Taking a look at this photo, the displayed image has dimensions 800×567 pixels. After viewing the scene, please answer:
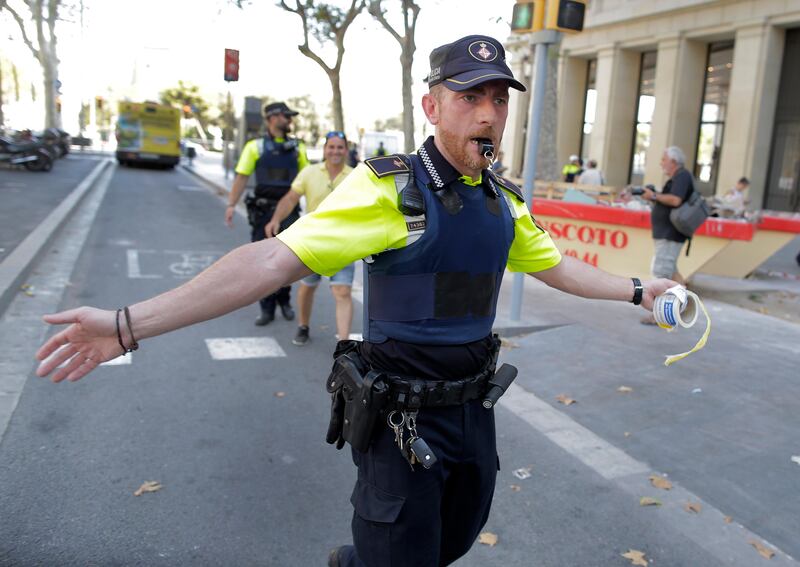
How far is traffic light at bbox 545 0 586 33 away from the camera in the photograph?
6.59 m

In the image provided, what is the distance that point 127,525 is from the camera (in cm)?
327

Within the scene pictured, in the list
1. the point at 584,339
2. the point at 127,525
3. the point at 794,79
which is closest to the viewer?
the point at 127,525

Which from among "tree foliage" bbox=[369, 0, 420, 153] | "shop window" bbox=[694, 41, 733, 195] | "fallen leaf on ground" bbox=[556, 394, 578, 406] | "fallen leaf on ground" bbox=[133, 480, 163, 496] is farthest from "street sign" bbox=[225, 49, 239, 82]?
"fallen leaf on ground" bbox=[133, 480, 163, 496]

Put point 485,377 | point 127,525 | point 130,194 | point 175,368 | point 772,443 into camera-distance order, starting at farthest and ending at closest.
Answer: point 130,194 < point 175,368 < point 772,443 < point 127,525 < point 485,377

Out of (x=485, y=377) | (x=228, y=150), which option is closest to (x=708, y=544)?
(x=485, y=377)

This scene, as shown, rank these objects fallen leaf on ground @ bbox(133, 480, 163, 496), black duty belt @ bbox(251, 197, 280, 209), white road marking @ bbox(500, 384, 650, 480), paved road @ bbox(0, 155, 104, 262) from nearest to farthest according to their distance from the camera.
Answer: fallen leaf on ground @ bbox(133, 480, 163, 496) < white road marking @ bbox(500, 384, 650, 480) < black duty belt @ bbox(251, 197, 280, 209) < paved road @ bbox(0, 155, 104, 262)

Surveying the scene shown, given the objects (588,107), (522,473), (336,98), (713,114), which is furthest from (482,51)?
(588,107)

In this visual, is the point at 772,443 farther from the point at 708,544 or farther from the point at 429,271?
the point at 429,271

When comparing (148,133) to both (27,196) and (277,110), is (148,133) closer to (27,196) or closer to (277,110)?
(27,196)

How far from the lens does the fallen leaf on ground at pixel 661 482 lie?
3.88 metres

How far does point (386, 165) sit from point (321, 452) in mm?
2633

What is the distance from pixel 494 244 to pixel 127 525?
232 cm

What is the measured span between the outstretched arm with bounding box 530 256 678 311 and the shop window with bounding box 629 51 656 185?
22396 mm

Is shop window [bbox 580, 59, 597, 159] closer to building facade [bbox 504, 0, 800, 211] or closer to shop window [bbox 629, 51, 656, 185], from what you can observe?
building facade [bbox 504, 0, 800, 211]
